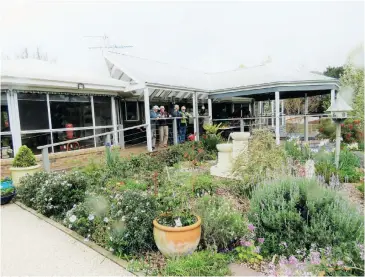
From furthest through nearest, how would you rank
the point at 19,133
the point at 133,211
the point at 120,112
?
1. the point at 120,112
2. the point at 19,133
3. the point at 133,211

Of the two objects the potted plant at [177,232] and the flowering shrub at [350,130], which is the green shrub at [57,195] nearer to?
the potted plant at [177,232]

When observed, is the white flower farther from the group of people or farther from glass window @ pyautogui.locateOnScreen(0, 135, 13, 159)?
the group of people

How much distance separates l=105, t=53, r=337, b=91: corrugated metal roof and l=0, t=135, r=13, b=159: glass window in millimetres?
4734

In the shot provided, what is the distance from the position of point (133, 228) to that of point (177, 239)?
709mm

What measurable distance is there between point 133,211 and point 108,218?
48cm

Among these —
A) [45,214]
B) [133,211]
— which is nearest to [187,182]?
[133,211]

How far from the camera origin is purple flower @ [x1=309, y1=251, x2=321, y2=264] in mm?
2777

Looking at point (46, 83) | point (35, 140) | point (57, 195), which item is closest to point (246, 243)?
point (57, 195)

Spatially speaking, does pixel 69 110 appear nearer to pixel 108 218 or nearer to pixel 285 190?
pixel 108 218

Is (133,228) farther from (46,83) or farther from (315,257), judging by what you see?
(46,83)

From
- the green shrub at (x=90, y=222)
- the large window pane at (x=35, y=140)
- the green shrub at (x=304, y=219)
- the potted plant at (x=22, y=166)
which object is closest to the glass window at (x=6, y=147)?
the large window pane at (x=35, y=140)

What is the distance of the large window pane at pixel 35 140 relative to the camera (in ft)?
25.9

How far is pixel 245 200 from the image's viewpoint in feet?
16.4

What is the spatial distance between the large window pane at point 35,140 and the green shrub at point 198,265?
6945 mm
